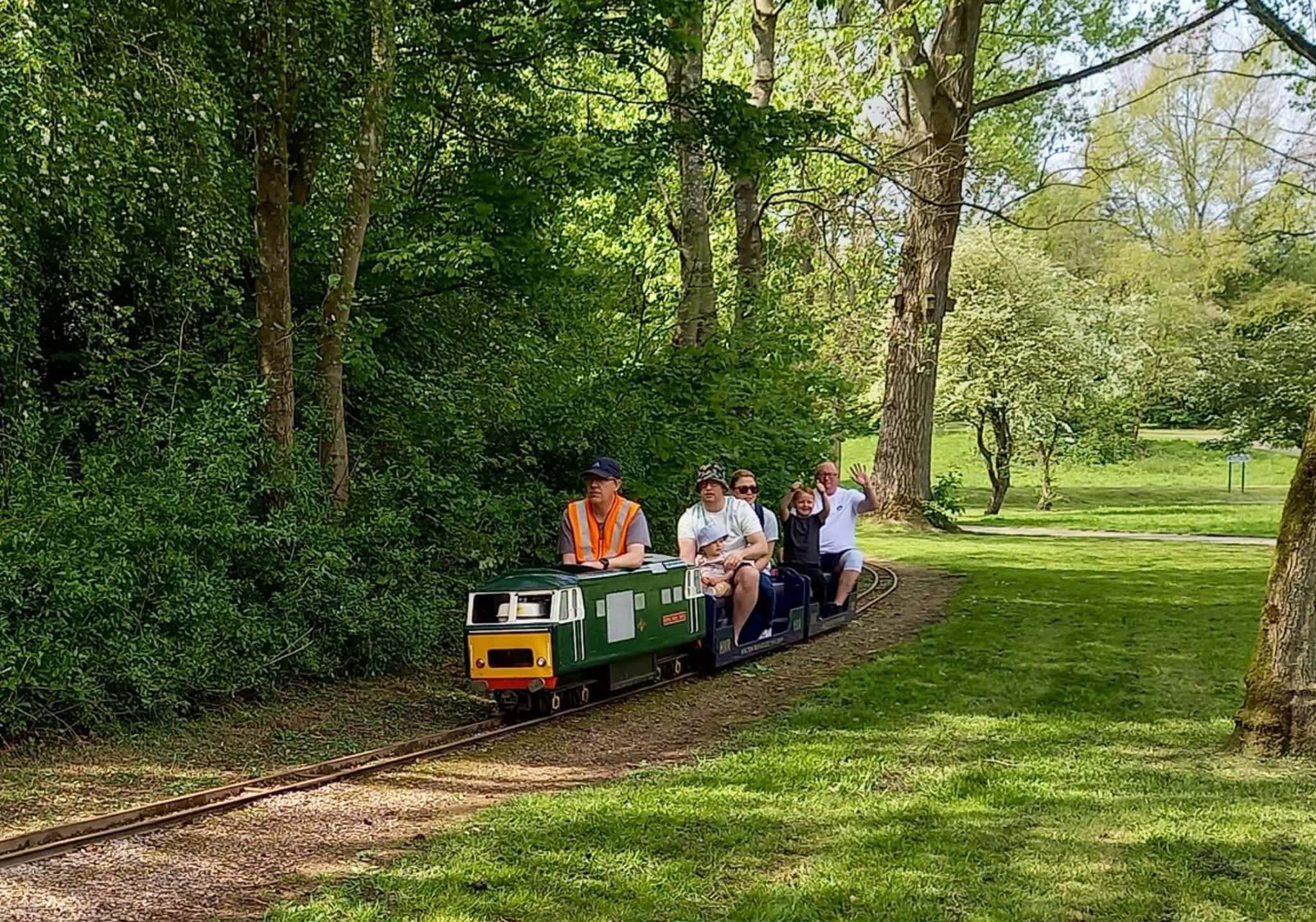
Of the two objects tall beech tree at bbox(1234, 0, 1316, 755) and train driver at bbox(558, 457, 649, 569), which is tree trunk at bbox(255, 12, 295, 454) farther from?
tall beech tree at bbox(1234, 0, 1316, 755)

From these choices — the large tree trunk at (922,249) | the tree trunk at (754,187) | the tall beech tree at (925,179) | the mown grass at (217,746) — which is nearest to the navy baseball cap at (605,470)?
the mown grass at (217,746)

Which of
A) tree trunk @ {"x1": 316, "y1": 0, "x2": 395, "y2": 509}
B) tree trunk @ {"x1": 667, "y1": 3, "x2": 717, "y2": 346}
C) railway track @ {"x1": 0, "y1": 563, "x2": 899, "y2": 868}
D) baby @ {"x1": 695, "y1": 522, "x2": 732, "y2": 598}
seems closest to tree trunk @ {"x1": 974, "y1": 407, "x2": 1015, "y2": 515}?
tree trunk @ {"x1": 667, "y1": 3, "x2": 717, "y2": 346}

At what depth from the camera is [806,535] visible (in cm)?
1209

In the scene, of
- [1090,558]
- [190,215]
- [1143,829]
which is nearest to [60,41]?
[190,215]

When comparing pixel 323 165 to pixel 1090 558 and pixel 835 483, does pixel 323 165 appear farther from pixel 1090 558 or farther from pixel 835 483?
pixel 1090 558

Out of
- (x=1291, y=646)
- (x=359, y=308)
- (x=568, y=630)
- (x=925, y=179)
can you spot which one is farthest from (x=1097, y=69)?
(x=568, y=630)

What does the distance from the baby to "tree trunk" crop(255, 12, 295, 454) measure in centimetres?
328

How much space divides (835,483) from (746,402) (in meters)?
1.40

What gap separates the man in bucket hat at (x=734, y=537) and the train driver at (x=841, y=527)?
1.84 metres

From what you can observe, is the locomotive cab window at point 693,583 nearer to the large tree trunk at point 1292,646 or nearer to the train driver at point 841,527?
the train driver at point 841,527

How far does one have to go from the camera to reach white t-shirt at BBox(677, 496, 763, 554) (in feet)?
34.0

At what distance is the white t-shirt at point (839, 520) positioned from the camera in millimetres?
12227

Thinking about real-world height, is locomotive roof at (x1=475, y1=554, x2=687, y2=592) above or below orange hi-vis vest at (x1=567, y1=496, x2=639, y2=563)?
below

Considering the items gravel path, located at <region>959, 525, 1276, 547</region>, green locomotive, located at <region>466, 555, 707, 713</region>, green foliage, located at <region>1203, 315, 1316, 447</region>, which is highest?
green foliage, located at <region>1203, 315, 1316, 447</region>
